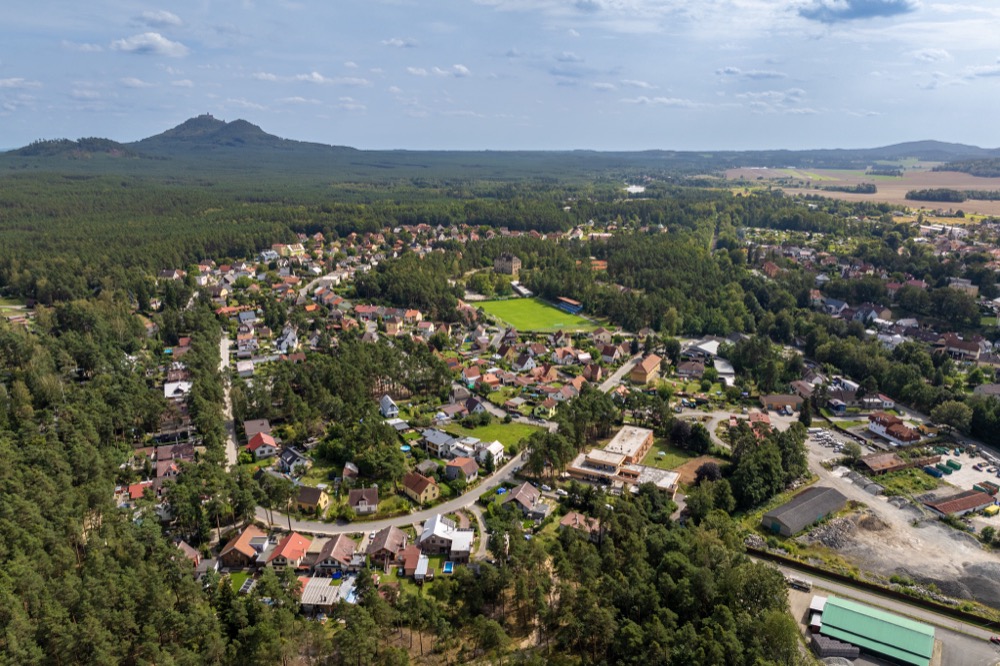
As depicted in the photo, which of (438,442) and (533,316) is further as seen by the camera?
(533,316)

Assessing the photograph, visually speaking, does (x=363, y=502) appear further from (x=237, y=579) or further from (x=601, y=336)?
(x=601, y=336)

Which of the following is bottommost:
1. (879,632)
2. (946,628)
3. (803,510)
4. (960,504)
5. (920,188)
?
(946,628)

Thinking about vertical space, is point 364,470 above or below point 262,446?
below

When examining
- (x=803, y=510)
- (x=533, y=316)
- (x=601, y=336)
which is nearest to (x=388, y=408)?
(x=601, y=336)

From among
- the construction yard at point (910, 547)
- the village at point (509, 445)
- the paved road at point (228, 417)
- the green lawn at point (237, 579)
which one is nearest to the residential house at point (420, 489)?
the village at point (509, 445)

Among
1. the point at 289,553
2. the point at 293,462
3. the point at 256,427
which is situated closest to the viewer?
the point at 289,553

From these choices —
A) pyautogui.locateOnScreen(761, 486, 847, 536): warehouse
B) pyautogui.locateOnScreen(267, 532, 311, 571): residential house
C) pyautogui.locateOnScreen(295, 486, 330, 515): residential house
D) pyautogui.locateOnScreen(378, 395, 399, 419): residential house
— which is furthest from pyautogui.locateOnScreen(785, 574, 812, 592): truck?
pyautogui.locateOnScreen(378, 395, 399, 419): residential house
